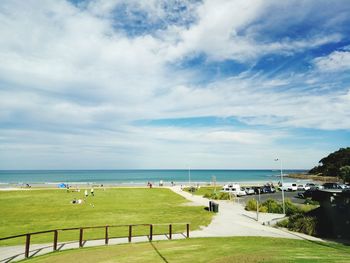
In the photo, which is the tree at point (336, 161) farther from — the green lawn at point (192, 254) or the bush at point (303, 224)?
the green lawn at point (192, 254)

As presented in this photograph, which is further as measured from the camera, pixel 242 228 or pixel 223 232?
pixel 242 228

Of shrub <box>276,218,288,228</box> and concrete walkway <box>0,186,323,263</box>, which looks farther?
shrub <box>276,218,288,228</box>

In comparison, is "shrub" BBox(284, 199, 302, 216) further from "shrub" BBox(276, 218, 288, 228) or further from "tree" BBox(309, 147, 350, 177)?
"tree" BBox(309, 147, 350, 177)

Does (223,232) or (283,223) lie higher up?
(283,223)

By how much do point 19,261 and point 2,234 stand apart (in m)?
9.28

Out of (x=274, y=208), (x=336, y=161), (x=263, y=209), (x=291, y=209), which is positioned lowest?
(x=263, y=209)

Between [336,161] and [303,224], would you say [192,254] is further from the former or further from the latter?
[336,161]

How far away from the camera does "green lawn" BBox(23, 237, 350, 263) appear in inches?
480

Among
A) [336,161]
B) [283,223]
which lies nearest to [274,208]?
[283,223]

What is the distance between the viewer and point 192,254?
14102 mm

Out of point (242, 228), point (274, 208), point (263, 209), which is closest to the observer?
point (242, 228)

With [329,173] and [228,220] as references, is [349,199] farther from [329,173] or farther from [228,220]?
[329,173]

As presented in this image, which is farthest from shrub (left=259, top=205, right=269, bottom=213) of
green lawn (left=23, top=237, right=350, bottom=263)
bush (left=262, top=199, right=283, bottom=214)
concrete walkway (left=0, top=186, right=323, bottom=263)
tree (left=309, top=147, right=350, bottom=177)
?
tree (left=309, top=147, right=350, bottom=177)

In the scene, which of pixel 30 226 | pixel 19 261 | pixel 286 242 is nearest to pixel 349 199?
pixel 286 242
